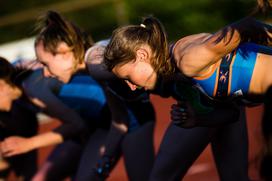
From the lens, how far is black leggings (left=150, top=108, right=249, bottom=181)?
406 centimetres

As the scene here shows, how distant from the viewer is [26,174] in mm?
5855

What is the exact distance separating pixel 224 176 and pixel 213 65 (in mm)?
900

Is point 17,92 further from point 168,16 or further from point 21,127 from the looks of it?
point 168,16

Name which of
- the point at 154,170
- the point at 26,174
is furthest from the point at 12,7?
the point at 154,170

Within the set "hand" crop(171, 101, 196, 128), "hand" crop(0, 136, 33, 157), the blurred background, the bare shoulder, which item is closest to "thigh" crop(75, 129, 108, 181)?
"hand" crop(0, 136, 33, 157)

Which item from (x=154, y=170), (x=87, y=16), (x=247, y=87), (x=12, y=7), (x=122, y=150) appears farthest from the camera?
(x=12, y=7)

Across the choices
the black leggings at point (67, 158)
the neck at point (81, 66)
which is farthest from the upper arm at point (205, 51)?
the black leggings at point (67, 158)

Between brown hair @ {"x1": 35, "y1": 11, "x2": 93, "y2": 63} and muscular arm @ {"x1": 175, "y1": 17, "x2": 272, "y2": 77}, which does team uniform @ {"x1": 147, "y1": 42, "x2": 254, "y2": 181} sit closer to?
muscular arm @ {"x1": 175, "y1": 17, "x2": 272, "y2": 77}

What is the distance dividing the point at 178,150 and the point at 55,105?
4.19 feet

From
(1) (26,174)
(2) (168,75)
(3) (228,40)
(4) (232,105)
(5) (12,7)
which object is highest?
(3) (228,40)

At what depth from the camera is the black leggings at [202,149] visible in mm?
4062

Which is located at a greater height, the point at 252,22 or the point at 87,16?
the point at 252,22

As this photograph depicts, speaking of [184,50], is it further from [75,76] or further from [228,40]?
[75,76]

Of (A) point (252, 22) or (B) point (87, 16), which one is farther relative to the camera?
(B) point (87, 16)
